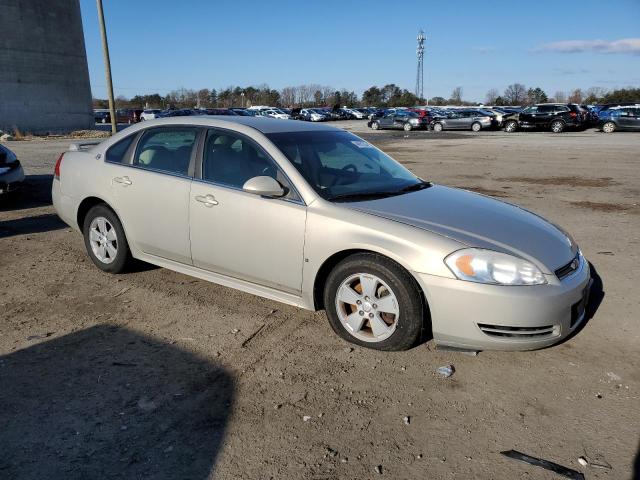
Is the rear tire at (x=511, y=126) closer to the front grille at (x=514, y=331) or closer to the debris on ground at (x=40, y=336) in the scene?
the front grille at (x=514, y=331)

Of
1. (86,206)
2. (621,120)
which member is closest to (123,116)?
(621,120)

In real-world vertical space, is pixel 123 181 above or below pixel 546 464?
above

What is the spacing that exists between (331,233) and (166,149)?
6.44 ft

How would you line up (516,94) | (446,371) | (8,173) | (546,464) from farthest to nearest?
(516,94) → (8,173) → (446,371) → (546,464)

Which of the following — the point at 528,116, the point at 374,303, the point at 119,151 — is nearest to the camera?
the point at 374,303

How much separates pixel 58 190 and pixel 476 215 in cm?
422

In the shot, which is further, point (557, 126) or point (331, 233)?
point (557, 126)

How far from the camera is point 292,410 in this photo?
2965 mm

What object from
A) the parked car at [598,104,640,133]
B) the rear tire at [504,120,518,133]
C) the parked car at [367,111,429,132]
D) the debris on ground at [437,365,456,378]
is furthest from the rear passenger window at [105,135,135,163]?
the parked car at [367,111,429,132]

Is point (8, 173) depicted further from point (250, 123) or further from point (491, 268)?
point (491, 268)

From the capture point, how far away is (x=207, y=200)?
4.24 metres

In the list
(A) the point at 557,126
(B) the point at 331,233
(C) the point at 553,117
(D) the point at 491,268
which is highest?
(B) the point at 331,233

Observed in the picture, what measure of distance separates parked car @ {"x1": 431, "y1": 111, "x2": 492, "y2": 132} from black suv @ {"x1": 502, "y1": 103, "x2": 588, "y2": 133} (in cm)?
292

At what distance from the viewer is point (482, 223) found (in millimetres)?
3760
